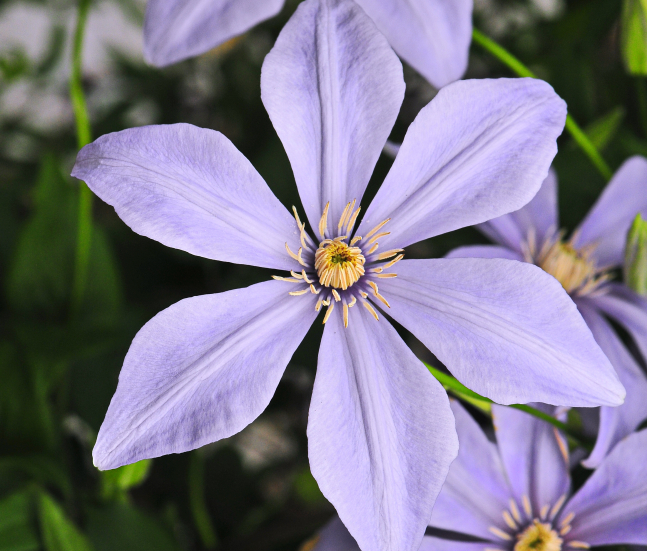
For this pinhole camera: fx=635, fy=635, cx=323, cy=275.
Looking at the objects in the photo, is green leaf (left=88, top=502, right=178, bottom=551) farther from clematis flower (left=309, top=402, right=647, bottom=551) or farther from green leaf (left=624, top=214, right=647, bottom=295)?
green leaf (left=624, top=214, right=647, bottom=295)

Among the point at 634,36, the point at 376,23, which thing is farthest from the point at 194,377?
the point at 634,36

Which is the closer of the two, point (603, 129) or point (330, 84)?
point (330, 84)

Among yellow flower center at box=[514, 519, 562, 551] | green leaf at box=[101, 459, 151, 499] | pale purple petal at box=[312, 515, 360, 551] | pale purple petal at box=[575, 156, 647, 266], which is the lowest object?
yellow flower center at box=[514, 519, 562, 551]

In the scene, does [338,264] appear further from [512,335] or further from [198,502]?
[198,502]

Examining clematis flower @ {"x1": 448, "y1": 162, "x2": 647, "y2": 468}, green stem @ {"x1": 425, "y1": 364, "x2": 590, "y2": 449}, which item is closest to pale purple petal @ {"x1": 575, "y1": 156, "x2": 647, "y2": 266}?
clematis flower @ {"x1": 448, "y1": 162, "x2": 647, "y2": 468}

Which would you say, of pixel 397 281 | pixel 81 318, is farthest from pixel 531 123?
pixel 81 318

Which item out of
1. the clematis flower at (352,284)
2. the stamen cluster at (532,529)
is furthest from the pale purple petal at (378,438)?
the stamen cluster at (532,529)

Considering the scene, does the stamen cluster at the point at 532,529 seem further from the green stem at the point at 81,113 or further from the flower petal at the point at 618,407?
the green stem at the point at 81,113
